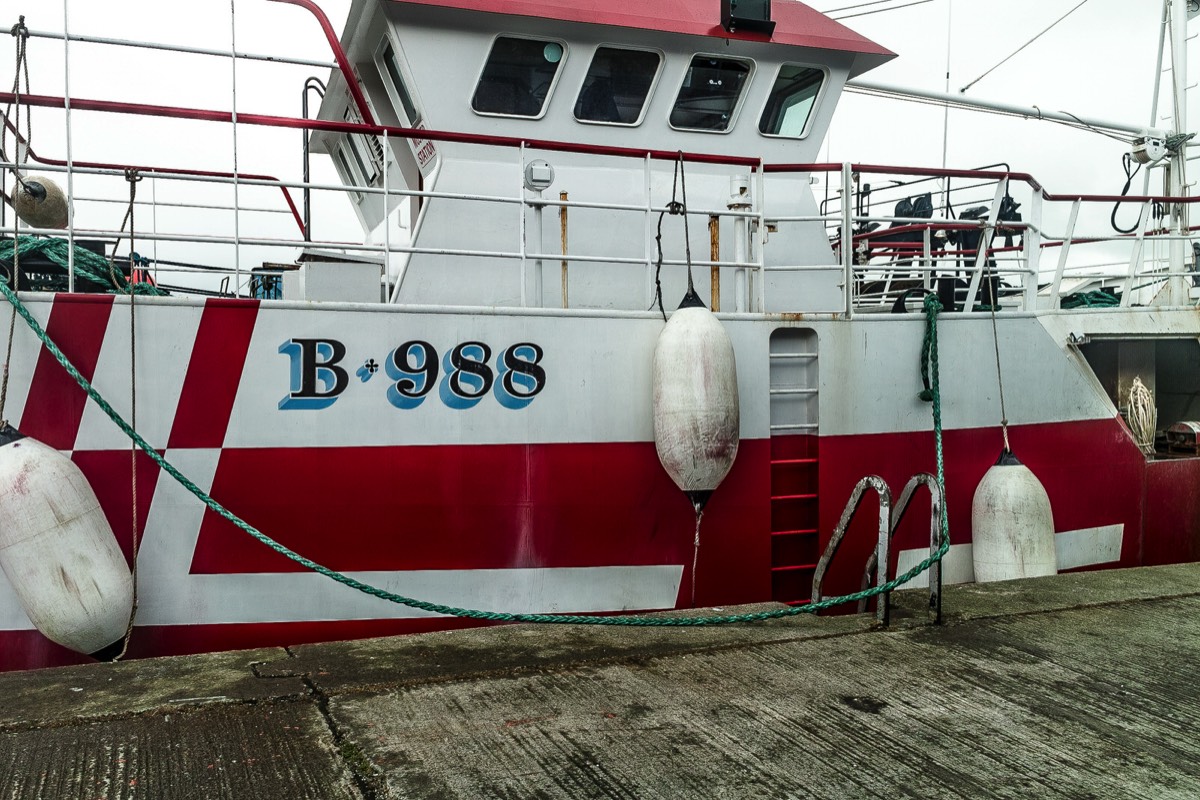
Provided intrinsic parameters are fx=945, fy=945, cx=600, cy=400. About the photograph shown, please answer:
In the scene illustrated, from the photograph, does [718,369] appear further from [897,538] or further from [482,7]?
[482,7]

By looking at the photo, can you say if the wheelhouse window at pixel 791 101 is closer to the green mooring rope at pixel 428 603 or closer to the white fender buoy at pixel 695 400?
the white fender buoy at pixel 695 400

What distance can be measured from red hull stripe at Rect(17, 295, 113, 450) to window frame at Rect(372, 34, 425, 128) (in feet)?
7.59

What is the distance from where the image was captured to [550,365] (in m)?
4.88

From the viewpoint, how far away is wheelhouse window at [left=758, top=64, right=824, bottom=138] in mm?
6395

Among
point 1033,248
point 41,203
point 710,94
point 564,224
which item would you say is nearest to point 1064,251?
point 1033,248

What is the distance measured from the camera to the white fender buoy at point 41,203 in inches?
194

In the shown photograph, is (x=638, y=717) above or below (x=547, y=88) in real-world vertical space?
below

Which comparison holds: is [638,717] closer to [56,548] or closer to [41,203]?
[56,548]

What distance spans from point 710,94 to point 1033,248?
2.32m

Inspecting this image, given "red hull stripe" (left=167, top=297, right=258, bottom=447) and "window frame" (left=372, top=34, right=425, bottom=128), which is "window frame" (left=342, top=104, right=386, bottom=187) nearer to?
"window frame" (left=372, top=34, right=425, bottom=128)

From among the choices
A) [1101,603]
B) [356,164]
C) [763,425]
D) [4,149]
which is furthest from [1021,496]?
[4,149]

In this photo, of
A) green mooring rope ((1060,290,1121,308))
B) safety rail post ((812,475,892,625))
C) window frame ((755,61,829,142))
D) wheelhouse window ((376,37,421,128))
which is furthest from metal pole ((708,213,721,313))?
green mooring rope ((1060,290,1121,308))

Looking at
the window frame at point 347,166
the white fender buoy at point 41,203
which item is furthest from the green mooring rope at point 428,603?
the window frame at point 347,166

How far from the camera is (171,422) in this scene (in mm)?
4340
